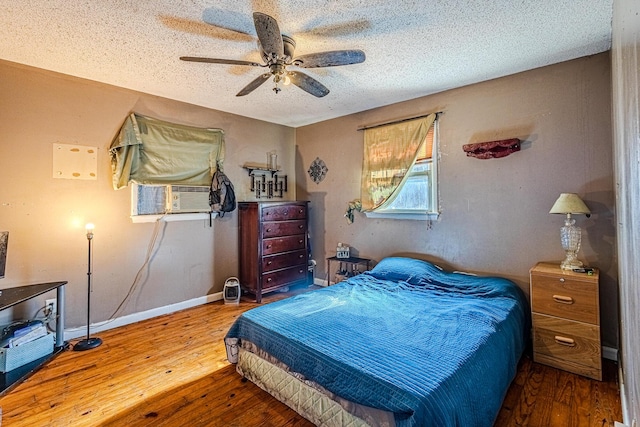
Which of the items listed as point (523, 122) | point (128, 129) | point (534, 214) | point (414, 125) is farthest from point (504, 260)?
point (128, 129)

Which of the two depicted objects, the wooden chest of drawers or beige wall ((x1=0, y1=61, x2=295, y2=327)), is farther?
the wooden chest of drawers

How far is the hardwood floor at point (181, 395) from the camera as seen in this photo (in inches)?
69.8

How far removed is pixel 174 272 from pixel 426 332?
9.64 ft

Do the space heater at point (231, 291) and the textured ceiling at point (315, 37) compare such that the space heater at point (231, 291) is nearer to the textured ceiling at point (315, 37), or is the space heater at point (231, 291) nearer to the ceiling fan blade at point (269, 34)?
the textured ceiling at point (315, 37)

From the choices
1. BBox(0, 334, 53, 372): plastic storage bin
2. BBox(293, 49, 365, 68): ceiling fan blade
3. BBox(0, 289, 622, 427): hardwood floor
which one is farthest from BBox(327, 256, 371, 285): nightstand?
BBox(0, 334, 53, 372): plastic storage bin

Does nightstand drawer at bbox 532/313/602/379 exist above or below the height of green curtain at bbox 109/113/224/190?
below

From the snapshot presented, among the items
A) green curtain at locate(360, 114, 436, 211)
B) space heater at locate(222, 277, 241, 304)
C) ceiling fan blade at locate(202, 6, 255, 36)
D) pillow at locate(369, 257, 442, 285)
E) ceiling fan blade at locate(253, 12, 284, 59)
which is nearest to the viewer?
ceiling fan blade at locate(253, 12, 284, 59)

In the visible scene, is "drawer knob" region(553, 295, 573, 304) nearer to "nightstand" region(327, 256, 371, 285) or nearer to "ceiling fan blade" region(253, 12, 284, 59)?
"nightstand" region(327, 256, 371, 285)

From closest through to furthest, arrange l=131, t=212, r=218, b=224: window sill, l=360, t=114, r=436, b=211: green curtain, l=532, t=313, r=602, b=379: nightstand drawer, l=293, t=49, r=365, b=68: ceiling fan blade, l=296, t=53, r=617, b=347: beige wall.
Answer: l=293, t=49, r=365, b=68: ceiling fan blade → l=532, t=313, r=602, b=379: nightstand drawer → l=296, t=53, r=617, b=347: beige wall → l=131, t=212, r=218, b=224: window sill → l=360, t=114, r=436, b=211: green curtain

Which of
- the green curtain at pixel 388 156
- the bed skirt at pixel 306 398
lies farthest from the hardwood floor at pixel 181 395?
the green curtain at pixel 388 156

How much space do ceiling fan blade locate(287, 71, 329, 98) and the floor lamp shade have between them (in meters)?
2.13

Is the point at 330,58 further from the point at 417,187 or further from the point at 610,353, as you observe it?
the point at 610,353

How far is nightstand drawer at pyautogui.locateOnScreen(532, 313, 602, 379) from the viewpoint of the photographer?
2.12 meters

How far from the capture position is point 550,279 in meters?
2.30
